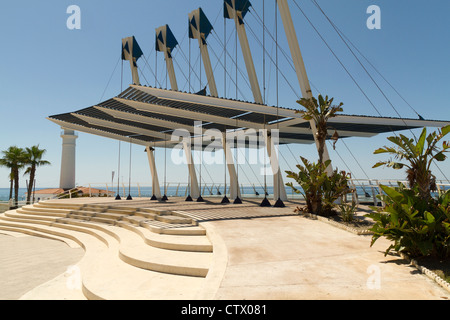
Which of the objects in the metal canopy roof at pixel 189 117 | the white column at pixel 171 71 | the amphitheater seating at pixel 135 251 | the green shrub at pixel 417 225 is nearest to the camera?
the amphitheater seating at pixel 135 251

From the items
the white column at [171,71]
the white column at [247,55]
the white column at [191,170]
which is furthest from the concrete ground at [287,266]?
the white column at [171,71]

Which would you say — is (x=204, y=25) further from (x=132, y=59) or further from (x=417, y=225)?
(x=417, y=225)

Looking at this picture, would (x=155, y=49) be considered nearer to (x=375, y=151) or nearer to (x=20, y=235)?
(x=20, y=235)

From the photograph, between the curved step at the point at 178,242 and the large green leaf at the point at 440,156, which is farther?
the curved step at the point at 178,242

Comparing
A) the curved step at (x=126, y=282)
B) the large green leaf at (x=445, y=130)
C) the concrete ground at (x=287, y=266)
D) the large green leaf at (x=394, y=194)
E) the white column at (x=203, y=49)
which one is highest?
the white column at (x=203, y=49)

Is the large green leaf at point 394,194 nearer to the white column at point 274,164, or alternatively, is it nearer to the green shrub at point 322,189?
the green shrub at point 322,189

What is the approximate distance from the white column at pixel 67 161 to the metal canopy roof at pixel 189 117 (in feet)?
82.9

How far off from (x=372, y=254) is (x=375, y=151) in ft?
8.71

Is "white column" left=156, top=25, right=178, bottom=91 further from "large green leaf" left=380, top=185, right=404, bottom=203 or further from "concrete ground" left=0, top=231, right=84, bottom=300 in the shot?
"large green leaf" left=380, top=185, right=404, bottom=203

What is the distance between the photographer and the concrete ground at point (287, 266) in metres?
4.81

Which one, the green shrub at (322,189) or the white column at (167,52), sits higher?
the white column at (167,52)
